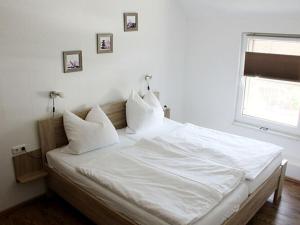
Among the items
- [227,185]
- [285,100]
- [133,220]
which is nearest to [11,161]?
[133,220]

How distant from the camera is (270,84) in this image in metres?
3.89

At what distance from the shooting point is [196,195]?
7.43 ft

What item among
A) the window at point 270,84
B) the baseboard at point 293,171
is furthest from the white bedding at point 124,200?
the window at point 270,84

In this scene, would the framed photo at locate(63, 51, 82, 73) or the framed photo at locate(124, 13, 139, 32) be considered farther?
the framed photo at locate(124, 13, 139, 32)

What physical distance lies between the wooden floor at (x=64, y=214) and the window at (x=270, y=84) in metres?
0.99

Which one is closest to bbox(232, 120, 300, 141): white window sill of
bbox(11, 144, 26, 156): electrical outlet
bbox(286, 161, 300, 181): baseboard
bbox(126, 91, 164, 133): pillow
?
bbox(286, 161, 300, 181): baseboard

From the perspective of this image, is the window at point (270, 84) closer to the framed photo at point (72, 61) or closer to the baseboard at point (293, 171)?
the baseboard at point (293, 171)

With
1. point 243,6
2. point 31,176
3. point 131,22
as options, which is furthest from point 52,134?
point 243,6

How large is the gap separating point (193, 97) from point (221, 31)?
3.38ft

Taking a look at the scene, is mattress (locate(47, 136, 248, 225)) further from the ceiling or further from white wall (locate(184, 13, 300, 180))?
the ceiling

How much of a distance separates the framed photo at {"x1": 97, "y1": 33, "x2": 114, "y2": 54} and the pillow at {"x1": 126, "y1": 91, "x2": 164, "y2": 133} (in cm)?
60

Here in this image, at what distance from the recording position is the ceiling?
3316mm

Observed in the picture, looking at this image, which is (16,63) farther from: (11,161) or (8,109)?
(11,161)

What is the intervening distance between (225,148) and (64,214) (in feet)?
5.50
